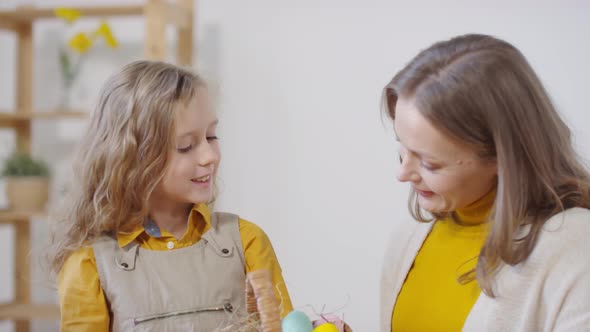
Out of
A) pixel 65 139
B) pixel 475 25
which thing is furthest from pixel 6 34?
pixel 475 25

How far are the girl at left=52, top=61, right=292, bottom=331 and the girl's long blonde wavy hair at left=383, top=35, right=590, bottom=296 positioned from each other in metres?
0.44

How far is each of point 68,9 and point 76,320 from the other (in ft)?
6.30

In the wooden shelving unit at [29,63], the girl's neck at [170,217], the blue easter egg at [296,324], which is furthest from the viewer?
the wooden shelving unit at [29,63]

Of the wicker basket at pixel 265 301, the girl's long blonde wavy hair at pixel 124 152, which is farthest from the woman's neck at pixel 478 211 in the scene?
the girl's long blonde wavy hair at pixel 124 152

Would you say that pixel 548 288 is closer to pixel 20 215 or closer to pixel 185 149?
pixel 185 149

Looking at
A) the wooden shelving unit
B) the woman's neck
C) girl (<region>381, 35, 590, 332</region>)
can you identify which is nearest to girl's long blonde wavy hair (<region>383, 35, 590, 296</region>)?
girl (<region>381, 35, 590, 332</region>)

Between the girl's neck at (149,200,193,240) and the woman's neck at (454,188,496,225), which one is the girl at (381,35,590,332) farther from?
the girl's neck at (149,200,193,240)

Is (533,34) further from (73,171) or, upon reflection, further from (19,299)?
(19,299)

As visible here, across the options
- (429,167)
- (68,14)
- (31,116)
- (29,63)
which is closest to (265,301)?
(429,167)

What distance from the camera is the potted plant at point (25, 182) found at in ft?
9.98

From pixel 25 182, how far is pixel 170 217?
1823 millimetres

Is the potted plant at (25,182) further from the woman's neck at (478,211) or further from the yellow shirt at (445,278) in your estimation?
the woman's neck at (478,211)

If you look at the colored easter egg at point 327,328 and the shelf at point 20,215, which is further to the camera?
the shelf at point 20,215

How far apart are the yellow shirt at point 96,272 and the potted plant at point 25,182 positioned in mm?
1778
